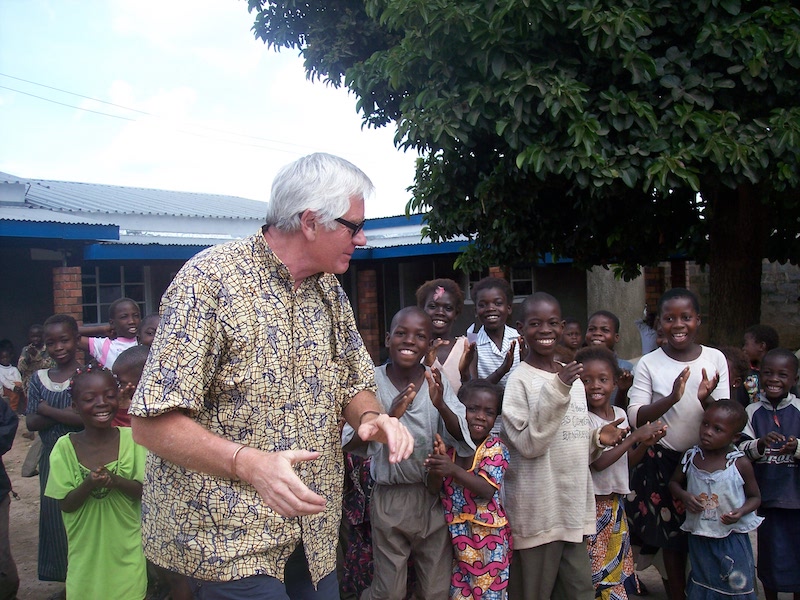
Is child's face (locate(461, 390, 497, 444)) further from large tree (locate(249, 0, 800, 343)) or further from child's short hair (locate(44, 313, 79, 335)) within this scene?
child's short hair (locate(44, 313, 79, 335))

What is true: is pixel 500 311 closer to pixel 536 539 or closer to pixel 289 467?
pixel 536 539

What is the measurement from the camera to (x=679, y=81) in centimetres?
504

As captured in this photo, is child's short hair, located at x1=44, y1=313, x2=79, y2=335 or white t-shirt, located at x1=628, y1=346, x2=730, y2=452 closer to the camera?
white t-shirt, located at x1=628, y1=346, x2=730, y2=452

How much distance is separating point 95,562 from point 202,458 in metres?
2.04

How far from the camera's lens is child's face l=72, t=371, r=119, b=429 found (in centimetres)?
331

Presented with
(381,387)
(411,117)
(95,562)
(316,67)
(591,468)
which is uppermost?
(316,67)

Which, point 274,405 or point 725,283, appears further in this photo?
point 725,283

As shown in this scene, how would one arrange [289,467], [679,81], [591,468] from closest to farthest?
1. [289,467]
2. [591,468]
3. [679,81]

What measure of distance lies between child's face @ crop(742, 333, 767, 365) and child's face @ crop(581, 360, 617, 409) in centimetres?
193

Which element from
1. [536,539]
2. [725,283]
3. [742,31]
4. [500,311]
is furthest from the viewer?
[725,283]

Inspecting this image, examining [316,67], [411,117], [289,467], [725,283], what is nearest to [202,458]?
[289,467]

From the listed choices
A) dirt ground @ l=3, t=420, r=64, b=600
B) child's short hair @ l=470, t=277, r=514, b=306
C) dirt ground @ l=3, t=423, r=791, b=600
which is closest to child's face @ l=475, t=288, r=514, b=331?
child's short hair @ l=470, t=277, r=514, b=306

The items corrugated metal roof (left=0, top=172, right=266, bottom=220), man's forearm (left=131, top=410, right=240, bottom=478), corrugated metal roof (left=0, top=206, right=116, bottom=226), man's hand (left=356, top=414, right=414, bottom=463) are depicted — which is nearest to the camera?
Result: man's forearm (left=131, top=410, right=240, bottom=478)

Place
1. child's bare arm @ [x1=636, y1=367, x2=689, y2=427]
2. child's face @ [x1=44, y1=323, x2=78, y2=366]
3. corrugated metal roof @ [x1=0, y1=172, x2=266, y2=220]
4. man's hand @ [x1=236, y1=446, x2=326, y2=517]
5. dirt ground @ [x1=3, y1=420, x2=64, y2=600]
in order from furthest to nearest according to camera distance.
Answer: corrugated metal roof @ [x1=0, y1=172, x2=266, y2=220], dirt ground @ [x1=3, y1=420, x2=64, y2=600], child's face @ [x1=44, y1=323, x2=78, y2=366], child's bare arm @ [x1=636, y1=367, x2=689, y2=427], man's hand @ [x1=236, y1=446, x2=326, y2=517]
